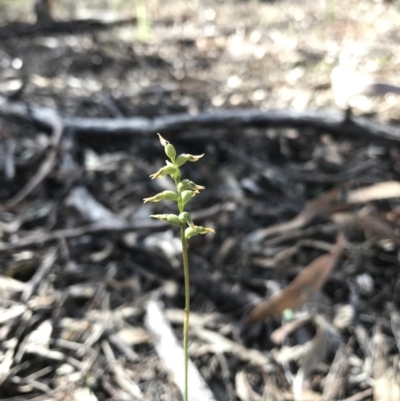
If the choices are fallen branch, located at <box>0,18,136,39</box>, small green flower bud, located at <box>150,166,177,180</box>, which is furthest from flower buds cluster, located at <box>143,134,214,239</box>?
fallen branch, located at <box>0,18,136,39</box>

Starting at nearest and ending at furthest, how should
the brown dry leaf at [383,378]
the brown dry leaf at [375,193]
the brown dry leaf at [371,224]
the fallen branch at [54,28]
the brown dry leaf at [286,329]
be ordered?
1. the brown dry leaf at [383,378]
2. the brown dry leaf at [286,329]
3. the brown dry leaf at [371,224]
4. the brown dry leaf at [375,193]
5. the fallen branch at [54,28]

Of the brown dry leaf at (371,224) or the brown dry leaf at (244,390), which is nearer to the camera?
the brown dry leaf at (244,390)

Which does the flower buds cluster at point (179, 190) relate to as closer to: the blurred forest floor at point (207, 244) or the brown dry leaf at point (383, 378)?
the blurred forest floor at point (207, 244)

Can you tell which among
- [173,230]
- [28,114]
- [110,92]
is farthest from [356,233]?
[110,92]

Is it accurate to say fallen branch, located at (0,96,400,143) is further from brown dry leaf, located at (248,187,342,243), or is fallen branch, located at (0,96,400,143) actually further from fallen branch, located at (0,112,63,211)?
brown dry leaf, located at (248,187,342,243)

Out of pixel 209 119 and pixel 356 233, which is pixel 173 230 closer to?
pixel 356 233

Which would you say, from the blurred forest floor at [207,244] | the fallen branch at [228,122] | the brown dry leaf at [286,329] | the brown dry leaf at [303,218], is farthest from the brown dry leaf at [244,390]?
the fallen branch at [228,122]

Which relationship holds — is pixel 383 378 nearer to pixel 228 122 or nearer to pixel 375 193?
pixel 375 193

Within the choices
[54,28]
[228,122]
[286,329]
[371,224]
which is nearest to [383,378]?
[286,329]
